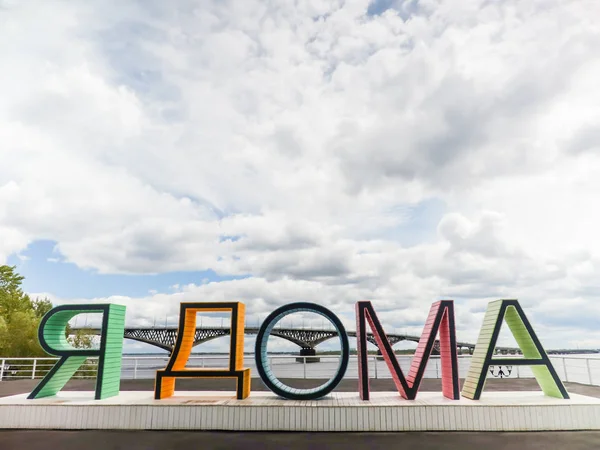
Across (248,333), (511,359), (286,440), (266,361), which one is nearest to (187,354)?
(266,361)

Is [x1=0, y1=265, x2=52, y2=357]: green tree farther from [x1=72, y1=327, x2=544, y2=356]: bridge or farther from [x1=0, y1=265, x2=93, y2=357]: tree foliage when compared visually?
[x1=72, y1=327, x2=544, y2=356]: bridge

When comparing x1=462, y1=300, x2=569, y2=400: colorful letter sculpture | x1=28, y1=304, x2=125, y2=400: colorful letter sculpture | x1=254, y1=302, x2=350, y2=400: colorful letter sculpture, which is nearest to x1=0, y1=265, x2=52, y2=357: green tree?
x1=28, y1=304, x2=125, y2=400: colorful letter sculpture

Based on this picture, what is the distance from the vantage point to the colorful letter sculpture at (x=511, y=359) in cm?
932

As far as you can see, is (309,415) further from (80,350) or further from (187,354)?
(80,350)

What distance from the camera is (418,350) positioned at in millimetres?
9812

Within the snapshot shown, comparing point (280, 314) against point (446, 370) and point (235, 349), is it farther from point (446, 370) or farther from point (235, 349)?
point (446, 370)

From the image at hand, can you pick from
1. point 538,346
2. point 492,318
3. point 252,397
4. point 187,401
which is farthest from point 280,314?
point 538,346

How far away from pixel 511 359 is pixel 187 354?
7.36m

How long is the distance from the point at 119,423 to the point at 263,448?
11.2 feet

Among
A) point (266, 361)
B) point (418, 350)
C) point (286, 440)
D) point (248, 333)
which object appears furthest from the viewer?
point (248, 333)

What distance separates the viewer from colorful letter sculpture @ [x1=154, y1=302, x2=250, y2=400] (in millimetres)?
9516

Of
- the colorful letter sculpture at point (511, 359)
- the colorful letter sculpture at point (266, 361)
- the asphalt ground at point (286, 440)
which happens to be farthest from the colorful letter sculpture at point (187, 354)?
the colorful letter sculpture at point (511, 359)

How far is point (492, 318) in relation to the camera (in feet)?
32.0

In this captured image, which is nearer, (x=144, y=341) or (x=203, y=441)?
(x=203, y=441)
